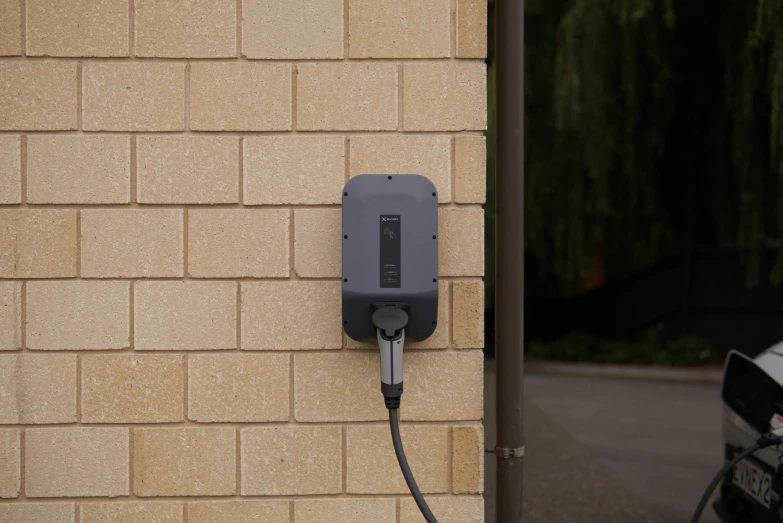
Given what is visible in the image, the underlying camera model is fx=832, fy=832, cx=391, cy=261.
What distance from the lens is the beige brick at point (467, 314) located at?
2.10 m

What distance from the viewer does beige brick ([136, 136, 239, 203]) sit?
2082 mm

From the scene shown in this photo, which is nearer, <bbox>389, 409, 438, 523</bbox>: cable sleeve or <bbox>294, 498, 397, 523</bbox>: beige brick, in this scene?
<bbox>389, 409, 438, 523</bbox>: cable sleeve

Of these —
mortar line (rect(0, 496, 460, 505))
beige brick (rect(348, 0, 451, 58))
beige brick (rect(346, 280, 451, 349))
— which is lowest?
mortar line (rect(0, 496, 460, 505))

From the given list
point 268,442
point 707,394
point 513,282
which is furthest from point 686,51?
point 268,442

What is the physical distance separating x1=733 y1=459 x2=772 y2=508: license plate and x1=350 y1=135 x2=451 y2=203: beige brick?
1769 millimetres

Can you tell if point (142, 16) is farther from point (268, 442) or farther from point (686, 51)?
point (686, 51)

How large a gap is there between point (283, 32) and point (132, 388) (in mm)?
968

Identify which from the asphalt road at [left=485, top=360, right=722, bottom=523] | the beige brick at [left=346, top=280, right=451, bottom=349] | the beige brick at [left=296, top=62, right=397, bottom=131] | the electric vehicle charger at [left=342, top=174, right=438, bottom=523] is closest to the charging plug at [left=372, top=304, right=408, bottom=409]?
the electric vehicle charger at [left=342, top=174, right=438, bottom=523]

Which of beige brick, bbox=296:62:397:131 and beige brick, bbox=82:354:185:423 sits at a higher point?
beige brick, bbox=296:62:397:131

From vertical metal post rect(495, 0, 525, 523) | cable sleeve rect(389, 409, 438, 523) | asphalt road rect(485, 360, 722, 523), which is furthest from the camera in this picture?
asphalt road rect(485, 360, 722, 523)

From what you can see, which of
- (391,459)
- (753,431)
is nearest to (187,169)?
(391,459)

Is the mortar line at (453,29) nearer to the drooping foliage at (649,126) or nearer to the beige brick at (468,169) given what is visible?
the beige brick at (468,169)

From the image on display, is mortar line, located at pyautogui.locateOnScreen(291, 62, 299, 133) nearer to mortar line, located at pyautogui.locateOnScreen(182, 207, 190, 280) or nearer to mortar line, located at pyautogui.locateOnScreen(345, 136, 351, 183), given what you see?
mortar line, located at pyautogui.locateOnScreen(345, 136, 351, 183)

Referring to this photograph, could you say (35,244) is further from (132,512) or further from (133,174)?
(132,512)
